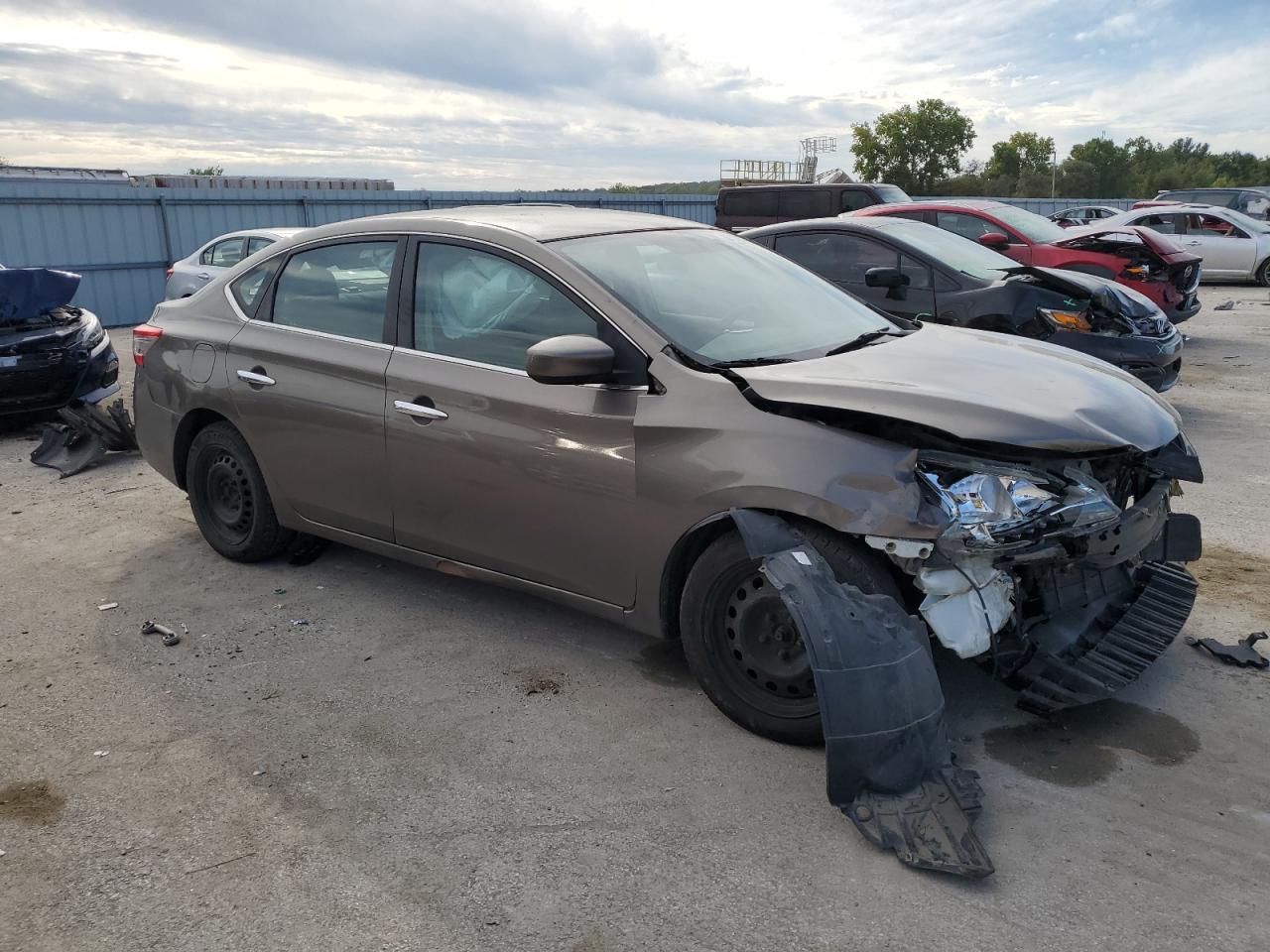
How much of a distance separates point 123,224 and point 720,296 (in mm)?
17562

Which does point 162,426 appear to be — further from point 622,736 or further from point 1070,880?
point 1070,880

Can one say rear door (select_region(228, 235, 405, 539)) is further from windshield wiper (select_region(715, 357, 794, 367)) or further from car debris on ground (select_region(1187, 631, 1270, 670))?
car debris on ground (select_region(1187, 631, 1270, 670))

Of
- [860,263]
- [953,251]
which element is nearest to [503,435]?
[860,263]

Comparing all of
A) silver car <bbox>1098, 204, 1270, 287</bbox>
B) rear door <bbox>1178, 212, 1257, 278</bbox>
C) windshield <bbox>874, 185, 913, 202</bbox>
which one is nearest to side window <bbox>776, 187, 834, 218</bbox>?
windshield <bbox>874, 185, 913, 202</bbox>

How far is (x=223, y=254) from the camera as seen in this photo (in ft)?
46.9

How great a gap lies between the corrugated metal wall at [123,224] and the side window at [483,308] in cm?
1305

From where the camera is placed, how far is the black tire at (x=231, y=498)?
5.22 meters

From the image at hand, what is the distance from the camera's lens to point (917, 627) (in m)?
3.21

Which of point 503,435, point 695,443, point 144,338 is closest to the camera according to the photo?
point 695,443

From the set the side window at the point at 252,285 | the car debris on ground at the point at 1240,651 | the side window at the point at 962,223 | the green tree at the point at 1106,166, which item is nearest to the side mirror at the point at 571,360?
the side window at the point at 252,285

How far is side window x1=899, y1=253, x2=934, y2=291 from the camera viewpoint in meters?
8.33

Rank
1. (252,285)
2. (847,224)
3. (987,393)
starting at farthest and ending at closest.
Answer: (847,224), (252,285), (987,393)

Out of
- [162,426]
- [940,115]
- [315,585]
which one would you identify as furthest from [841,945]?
[940,115]

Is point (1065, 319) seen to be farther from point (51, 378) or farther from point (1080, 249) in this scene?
point (51, 378)
